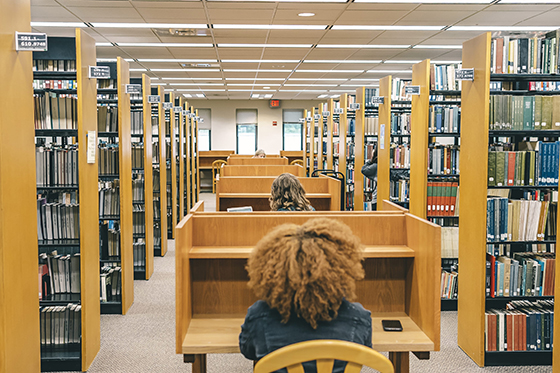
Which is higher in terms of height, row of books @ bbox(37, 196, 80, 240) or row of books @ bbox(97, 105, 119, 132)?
row of books @ bbox(97, 105, 119, 132)

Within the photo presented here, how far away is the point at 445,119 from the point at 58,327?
3.91 meters

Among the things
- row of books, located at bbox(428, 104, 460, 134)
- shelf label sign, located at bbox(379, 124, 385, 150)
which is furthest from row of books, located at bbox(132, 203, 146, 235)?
row of books, located at bbox(428, 104, 460, 134)

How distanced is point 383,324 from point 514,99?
83.3 inches

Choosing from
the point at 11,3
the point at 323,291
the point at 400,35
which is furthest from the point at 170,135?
the point at 323,291

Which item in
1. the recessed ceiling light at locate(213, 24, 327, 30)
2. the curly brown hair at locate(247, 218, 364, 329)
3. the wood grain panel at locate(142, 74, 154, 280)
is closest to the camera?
the curly brown hair at locate(247, 218, 364, 329)

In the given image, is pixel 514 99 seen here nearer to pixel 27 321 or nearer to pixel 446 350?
pixel 446 350

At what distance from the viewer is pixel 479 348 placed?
3.56m

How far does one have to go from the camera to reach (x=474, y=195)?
3633mm

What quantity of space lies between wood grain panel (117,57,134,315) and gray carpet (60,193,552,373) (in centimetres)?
27

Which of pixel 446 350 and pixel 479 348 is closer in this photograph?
pixel 479 348

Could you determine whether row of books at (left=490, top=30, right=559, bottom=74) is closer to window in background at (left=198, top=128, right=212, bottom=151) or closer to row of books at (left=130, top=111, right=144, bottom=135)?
row of books at (left=130, top=111, right=144, bottom=135)

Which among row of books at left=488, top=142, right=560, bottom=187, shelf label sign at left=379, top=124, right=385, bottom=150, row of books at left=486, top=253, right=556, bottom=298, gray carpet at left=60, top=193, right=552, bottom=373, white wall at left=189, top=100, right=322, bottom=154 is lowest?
gray carpet at left=60, top=193, right=552, bottom=373

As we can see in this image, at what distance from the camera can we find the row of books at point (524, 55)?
3.61 m

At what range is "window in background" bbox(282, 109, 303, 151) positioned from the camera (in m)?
19.4
